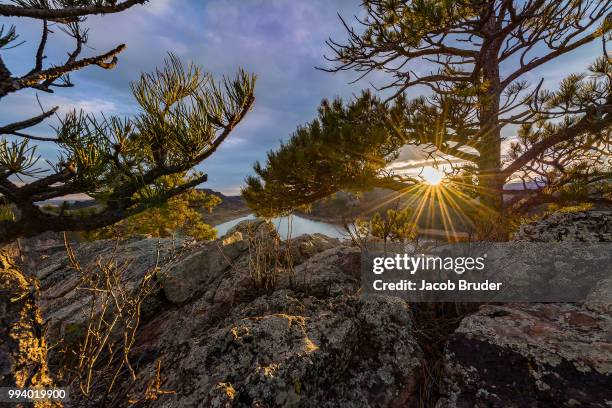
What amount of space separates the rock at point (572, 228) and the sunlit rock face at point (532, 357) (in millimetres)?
829

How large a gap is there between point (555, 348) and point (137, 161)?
275cm

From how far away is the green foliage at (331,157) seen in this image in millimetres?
5938

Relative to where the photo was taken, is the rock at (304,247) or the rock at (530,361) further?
the rock at (304,247)

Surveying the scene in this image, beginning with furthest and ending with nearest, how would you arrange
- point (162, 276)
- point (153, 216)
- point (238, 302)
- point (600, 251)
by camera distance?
point (153, 216) < point (162, 276) < point (238, 302) < point (600, 251)

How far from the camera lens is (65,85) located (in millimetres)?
1971

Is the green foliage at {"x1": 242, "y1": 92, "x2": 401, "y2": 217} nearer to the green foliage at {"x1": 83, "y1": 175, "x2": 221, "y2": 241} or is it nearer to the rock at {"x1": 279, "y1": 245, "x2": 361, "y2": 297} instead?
the rock at {"x1": 279, "y1": 245, "x2": 361, "y2": 297}

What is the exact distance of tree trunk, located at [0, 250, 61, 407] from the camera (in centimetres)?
131

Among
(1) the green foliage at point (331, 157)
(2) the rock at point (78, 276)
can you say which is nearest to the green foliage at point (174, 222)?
(1) the green foliage at point (331, 157)

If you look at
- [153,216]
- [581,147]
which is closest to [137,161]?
[581,147]

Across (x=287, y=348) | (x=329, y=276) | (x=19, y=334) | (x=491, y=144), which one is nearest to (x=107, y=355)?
(x=19, y=334)

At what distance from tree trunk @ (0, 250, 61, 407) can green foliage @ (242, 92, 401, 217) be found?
13.7 ft

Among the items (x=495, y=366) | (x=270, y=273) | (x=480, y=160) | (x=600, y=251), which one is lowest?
(x=495, y=366)

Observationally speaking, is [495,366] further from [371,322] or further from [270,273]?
[270,273]

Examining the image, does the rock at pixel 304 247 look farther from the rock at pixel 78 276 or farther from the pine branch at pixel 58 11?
the pine branch at pixel 58 11
